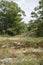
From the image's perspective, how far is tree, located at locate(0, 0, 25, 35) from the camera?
52.2m

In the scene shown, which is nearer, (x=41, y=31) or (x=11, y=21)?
(x=41, y=31)

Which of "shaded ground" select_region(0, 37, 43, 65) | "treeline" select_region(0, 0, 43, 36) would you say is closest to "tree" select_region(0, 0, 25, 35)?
"treeline" select_region(0, 0, 43, 36)

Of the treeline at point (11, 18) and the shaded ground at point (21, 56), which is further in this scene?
the treeline at point (11, 18)

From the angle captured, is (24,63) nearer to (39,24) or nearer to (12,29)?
(39,24)

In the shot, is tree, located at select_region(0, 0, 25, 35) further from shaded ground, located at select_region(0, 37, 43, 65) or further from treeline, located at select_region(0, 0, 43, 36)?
shaded ground, located at select_region(0, 37, 43, 65)

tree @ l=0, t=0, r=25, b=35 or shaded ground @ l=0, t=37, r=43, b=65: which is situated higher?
shaded ground @ l=0, t=37, r=43, b=65

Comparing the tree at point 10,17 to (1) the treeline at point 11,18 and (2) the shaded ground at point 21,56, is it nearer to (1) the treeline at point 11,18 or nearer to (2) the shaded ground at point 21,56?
(1) the treeline at point 11,18

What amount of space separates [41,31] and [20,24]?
13004 mm

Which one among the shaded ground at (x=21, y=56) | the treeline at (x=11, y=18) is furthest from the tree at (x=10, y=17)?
the shaded ground at (x=21, y=56)

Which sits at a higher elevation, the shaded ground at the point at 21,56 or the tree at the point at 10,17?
the shaded ground at the point at 21,56

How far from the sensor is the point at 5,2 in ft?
176

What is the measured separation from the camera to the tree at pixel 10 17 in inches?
2057

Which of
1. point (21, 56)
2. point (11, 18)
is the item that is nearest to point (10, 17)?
point (11, 18)

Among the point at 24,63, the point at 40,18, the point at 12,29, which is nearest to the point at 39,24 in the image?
the point at 40,18
